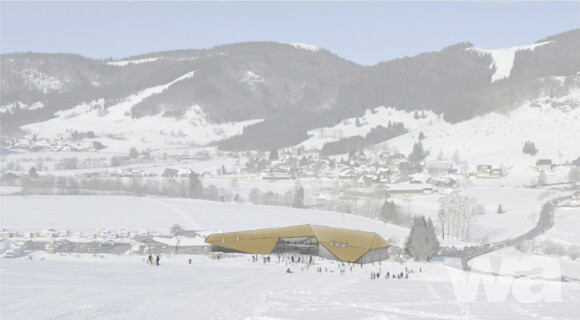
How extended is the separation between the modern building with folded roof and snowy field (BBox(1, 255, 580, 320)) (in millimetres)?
8436

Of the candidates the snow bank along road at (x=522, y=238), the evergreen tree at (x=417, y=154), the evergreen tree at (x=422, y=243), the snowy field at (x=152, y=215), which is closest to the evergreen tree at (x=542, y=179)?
the snow bank along road at (x=522, y=238)

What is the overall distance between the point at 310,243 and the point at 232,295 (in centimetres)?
2084

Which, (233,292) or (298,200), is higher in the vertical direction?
(298,200)

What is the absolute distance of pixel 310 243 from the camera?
49.4m

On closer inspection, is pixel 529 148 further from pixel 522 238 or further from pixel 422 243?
pixel 422 243

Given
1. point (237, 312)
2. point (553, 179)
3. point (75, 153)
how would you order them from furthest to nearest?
point (75, 153) < point (553, 179) < point (237, 312)

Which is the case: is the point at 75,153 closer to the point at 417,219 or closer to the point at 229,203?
the point at 229,203

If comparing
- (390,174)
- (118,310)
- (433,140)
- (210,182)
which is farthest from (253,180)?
(118,310)

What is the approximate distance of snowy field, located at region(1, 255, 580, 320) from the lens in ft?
84.0

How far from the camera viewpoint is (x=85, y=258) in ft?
144

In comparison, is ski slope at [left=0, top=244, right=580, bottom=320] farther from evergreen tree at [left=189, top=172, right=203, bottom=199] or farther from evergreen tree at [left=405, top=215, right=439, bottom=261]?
evergreen tree at [left=189, top=172, right=203, bottom=199]

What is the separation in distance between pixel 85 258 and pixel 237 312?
2154 cm

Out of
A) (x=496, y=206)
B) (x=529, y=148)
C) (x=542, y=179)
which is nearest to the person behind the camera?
(x=496, y=206)

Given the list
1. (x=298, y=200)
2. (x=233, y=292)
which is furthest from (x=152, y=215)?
(x=233, y=292)
